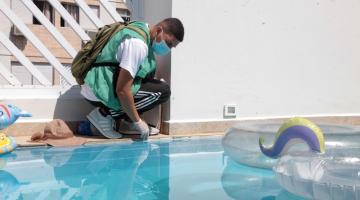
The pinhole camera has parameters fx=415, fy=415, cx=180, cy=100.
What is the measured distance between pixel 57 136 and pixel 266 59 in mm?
1809

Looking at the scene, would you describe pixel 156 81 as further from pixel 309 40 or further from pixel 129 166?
pixel 309 40

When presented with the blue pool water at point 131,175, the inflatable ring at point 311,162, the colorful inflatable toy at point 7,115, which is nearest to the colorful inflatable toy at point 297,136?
the inflatable ring at point 311,162

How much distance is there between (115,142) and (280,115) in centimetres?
154

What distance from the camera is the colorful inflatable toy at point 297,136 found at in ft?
5.30

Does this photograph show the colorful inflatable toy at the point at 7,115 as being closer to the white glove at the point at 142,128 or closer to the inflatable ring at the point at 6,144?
the inflatable ring at the point at 6,144

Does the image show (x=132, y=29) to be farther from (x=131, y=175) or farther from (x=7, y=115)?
(x=131, y=175)

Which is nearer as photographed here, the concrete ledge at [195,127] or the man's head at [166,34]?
Answer: the man's head at [166,34]

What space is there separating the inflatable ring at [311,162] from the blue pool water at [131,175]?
0.10 m

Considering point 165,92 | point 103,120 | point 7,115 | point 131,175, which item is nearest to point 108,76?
point 103,120

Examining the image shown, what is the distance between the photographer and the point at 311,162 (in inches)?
56.8

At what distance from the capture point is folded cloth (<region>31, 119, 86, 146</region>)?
2.60m

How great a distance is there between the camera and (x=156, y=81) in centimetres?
292

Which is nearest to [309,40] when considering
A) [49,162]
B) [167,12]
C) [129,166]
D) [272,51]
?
[272,51]

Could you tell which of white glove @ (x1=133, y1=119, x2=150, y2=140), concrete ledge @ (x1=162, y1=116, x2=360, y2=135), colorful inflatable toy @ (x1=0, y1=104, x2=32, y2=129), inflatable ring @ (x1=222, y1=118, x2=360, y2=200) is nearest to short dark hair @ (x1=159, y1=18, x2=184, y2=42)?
white glove @ (x1=133, y1=119, x2=150, y2=140)
